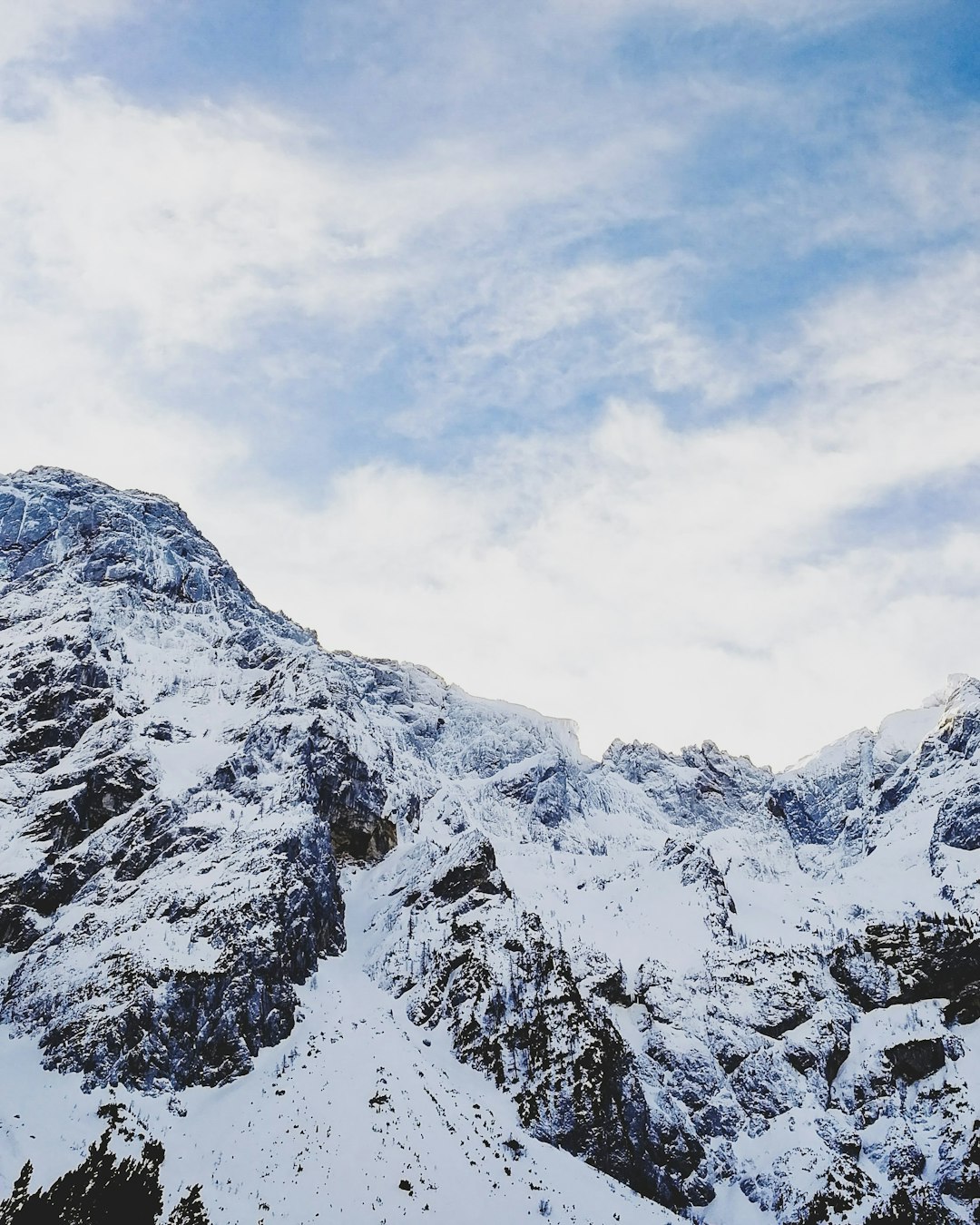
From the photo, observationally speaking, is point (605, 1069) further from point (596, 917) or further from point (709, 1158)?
point (596, 917)

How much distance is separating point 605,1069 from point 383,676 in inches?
5397

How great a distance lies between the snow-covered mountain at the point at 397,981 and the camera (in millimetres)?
56781

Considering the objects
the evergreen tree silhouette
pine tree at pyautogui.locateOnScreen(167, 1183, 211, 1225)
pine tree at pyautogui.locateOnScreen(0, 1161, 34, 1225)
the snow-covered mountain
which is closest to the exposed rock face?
the snow-covered mountain

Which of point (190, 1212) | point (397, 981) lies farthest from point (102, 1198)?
point (397, 981)

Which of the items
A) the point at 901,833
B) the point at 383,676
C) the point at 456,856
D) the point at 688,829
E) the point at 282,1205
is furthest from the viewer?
the point at 383,676

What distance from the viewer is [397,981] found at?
80.6 m

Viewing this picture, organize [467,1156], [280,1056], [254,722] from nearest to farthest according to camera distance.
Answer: [467,1156] → [280,1056] → [254,722]

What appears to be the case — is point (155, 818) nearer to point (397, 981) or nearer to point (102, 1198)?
point (397, 981)

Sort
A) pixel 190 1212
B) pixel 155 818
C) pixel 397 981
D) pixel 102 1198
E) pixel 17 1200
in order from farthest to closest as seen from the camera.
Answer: pixel 155 818 → pixel 397 981 → pixel 190 1212 → pixel 102 1198 → pixel 17 1200

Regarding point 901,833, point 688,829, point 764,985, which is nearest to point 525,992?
point 764,985

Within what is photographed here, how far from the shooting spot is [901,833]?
434 ft

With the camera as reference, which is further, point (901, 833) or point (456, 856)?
point (901, 833)

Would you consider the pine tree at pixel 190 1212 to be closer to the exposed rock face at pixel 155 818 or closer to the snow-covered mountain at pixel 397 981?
the snow-covered mountain at pixel 397 981

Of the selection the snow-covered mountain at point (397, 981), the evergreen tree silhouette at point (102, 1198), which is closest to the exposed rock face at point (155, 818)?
the snow-covered mountain at point (397, 981)
